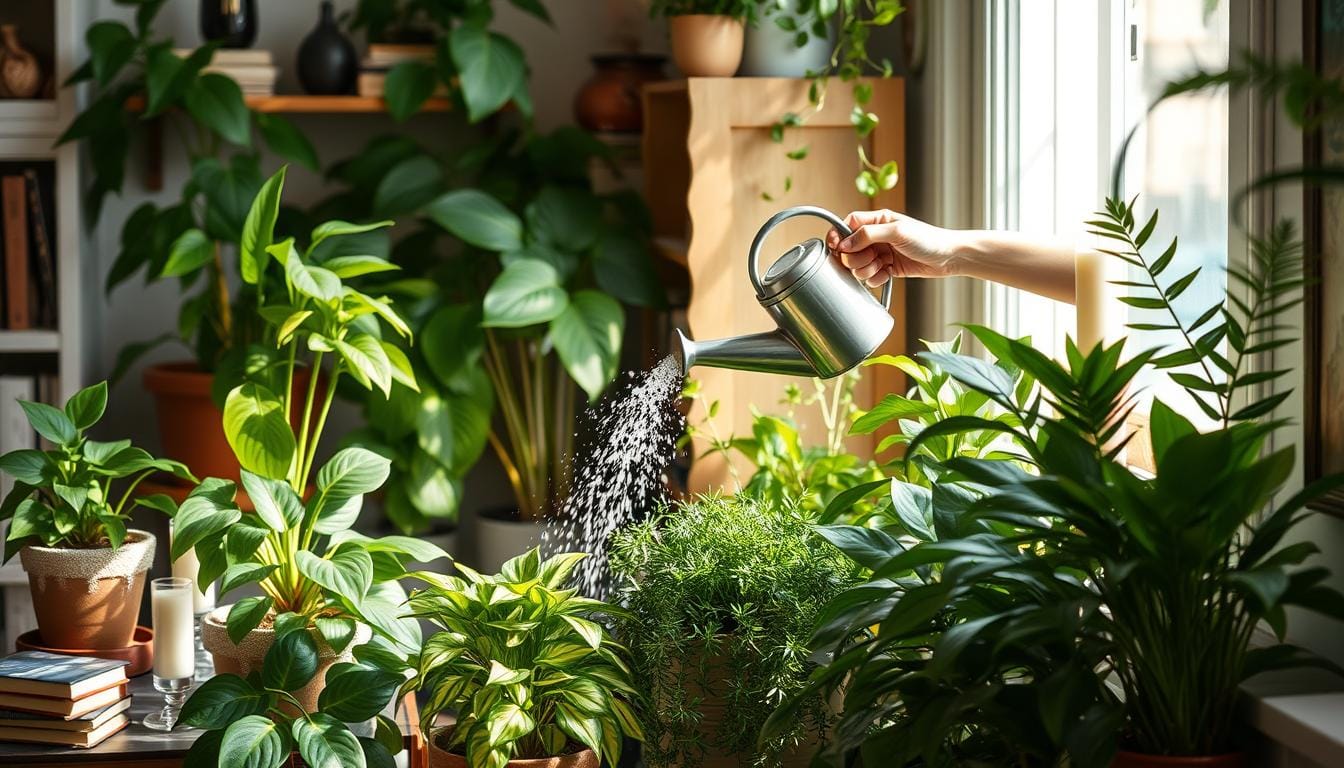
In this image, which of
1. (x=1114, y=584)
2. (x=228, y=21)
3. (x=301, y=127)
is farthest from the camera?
(x=301, y=127)

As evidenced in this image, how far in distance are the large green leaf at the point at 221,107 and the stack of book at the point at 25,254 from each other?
0.53 meters

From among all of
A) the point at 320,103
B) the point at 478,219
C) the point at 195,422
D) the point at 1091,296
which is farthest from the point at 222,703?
the point at 320,103

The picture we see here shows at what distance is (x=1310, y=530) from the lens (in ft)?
4.25

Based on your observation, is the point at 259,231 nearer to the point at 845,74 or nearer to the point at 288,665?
the point at 288,665

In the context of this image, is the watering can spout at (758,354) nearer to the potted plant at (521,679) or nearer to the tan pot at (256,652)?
the potted plant at (521,679)

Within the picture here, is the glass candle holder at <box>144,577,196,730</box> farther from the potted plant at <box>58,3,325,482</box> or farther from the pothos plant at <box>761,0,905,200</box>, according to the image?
the pothos plant at <box>761,0,905,200</box>

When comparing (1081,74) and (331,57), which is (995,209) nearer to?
(1081,74)

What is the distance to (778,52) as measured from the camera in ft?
8.23

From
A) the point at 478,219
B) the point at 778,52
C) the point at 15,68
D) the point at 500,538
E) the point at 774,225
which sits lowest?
the point at 500,538

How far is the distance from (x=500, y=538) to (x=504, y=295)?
2.23ft

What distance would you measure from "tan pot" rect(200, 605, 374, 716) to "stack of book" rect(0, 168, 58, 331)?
174 centimetres

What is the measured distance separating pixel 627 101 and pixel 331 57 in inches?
27.8

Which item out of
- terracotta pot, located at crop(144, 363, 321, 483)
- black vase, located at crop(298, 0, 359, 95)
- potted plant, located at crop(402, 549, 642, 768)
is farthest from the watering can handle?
black vase, located at crop(298, 0, 359, 95)

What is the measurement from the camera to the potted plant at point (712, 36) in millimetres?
2482
